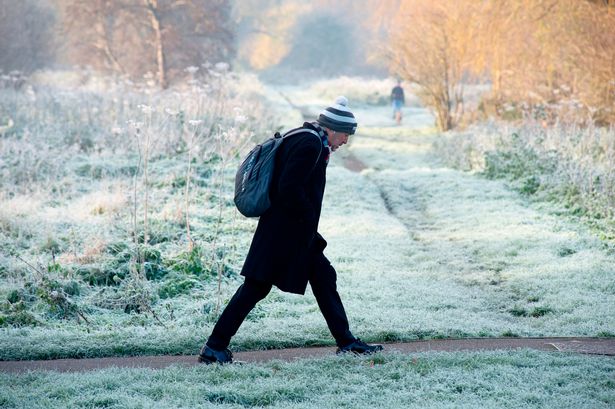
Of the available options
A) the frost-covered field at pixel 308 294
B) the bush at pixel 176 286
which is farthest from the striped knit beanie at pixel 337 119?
the bush at pixel 176 286

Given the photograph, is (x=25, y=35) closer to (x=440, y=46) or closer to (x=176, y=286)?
(x=440, y=46)

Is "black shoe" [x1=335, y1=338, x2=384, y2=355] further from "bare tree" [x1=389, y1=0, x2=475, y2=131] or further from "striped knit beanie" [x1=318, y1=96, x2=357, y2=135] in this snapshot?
"bare tree" [x1=389, y1=0, x2=475, y2=131]

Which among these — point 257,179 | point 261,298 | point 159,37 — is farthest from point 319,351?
point 159,37

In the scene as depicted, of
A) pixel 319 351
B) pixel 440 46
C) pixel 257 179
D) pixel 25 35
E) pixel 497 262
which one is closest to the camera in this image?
pixel 257 179

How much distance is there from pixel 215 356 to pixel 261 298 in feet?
1.77

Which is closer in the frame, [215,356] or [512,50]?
[215,356]

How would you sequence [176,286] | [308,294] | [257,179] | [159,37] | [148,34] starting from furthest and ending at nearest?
[148,34] < [159,37] < [308,294] < [176,286] < [257,179]

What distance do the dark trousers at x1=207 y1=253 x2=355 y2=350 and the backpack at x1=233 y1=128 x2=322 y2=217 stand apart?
52cm

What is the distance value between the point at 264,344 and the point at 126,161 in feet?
29.2

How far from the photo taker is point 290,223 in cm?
514

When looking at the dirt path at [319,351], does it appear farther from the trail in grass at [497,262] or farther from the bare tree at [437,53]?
the bare tree at [437,53]

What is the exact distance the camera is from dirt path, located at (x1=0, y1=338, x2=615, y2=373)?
547 cm

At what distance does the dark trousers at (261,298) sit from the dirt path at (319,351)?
1.00 feet

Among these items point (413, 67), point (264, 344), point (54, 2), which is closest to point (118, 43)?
point (54, 2)
